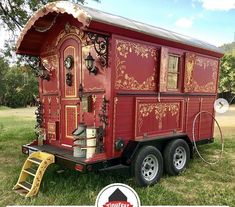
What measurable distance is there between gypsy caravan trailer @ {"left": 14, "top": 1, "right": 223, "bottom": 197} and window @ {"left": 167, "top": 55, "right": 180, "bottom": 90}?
26 millimetres

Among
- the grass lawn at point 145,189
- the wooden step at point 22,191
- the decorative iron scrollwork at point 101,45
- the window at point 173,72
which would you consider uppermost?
the decorative iron scrollwork at point 101,45

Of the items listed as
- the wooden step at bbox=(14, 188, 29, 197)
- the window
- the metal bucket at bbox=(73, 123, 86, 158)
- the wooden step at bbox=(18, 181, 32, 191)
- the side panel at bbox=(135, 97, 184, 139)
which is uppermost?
the window

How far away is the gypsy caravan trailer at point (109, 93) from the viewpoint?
588 cm

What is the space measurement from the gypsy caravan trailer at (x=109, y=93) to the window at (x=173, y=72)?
0.08ft

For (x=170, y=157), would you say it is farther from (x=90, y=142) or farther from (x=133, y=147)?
(x=90, y=142)

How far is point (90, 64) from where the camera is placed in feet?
19.8

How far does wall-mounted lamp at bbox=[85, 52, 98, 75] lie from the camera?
6.02 meters

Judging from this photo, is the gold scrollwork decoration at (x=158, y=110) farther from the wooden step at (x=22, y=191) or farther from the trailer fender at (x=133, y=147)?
the wooden step at (x=22, y=191)

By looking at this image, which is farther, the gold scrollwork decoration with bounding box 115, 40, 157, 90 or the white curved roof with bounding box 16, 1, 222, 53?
the gold scrollwork decoration with bounding box 115, 40, 157, 90

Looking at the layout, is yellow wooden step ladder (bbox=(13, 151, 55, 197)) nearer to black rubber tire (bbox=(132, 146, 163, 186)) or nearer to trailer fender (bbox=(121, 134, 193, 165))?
trailer fender (bbox=(121, 134, 193, 165))

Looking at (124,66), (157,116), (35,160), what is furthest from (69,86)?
(157,116)

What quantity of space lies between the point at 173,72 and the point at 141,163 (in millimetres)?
2578

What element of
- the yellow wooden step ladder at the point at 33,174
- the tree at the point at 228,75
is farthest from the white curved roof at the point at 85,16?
the tree at the point at 228,75

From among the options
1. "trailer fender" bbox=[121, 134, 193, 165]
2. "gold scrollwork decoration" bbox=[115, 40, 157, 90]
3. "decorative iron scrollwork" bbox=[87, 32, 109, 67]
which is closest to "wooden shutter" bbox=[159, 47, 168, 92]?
"gold scrollwork decoration" bbox=[115, 40, 157, 90]
